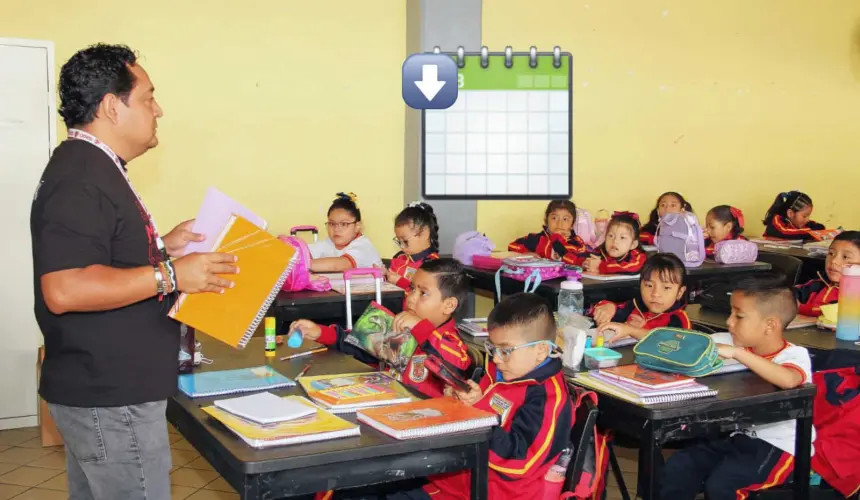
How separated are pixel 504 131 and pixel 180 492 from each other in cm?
343

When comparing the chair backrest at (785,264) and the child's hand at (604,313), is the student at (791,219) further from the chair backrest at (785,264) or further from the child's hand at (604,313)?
the child's hand at (604,313)

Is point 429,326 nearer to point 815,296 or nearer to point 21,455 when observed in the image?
point 815,296

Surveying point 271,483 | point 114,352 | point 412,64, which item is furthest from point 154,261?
point 412,64

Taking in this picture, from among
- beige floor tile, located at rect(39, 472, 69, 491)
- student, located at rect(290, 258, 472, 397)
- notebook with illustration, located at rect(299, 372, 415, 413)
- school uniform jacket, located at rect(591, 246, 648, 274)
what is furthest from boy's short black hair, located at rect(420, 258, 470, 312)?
school uniform jacket, located at rect(591, 246, 648, 274)

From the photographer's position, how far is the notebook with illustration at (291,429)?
2.06 m

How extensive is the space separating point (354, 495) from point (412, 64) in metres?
3.82

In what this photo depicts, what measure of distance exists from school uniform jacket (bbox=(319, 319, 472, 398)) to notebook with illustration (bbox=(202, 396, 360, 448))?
409mm

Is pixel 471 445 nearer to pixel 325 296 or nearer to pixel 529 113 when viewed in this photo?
pixel 325 296

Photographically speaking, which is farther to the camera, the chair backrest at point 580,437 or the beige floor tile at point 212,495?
the beige floor tile at point 212,495

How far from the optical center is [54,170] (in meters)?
2.02

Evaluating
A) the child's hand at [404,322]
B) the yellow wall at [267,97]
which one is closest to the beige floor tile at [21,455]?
the yellow wall at [267,97]

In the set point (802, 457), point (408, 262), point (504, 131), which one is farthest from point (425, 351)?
point (504, 131)

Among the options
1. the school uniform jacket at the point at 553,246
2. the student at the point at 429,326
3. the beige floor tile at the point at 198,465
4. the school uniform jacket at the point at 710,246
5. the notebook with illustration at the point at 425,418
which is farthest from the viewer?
the school uniform jacket at the point at 710,246

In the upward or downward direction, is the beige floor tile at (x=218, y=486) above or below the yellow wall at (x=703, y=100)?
below
